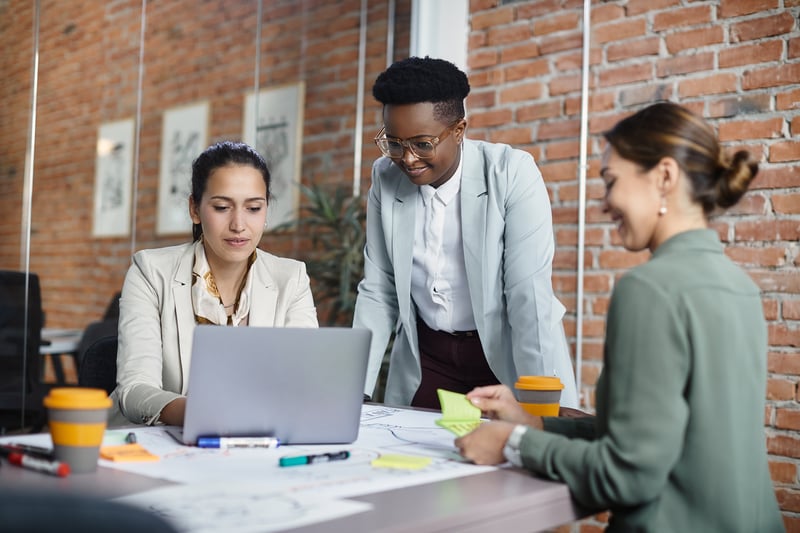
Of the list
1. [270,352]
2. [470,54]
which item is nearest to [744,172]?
[270,352]

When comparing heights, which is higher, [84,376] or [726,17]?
[726,17]

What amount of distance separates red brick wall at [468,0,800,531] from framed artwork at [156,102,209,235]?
132 cm

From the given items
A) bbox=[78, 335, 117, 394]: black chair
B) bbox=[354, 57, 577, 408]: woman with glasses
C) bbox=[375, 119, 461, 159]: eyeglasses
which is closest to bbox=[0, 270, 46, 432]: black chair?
bbox=[78, 335, 117, 394]: black chair

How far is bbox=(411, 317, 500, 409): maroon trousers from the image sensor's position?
223 cm

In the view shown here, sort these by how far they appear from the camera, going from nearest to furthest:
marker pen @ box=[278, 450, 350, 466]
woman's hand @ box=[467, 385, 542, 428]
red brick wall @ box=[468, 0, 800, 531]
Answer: marker pen @ box=[278, 450, 350, 466] < woman's hand @ box=[467, 385, 542, 428] < red brick wall @ box=[468, 0, 800, 531]

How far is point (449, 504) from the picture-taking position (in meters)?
1.03

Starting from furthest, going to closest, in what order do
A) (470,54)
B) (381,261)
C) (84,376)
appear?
(470,54) → (381,261) → (84,376)

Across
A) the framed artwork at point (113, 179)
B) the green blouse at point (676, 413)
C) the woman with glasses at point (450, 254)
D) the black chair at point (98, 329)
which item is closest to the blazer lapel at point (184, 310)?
the woman with glasses at point (450, 254)

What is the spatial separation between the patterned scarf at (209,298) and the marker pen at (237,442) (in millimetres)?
639

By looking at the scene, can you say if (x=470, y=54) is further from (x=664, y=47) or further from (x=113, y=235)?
(x=113, y=235)

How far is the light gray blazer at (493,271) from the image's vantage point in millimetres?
2131

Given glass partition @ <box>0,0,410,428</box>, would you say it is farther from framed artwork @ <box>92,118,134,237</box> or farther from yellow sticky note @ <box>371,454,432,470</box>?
yellow sticky note @ <box>371,454,432,470</box>

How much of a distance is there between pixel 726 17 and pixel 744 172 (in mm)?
2176

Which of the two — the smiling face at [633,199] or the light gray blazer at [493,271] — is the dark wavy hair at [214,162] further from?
the smiling face at [633,199]
